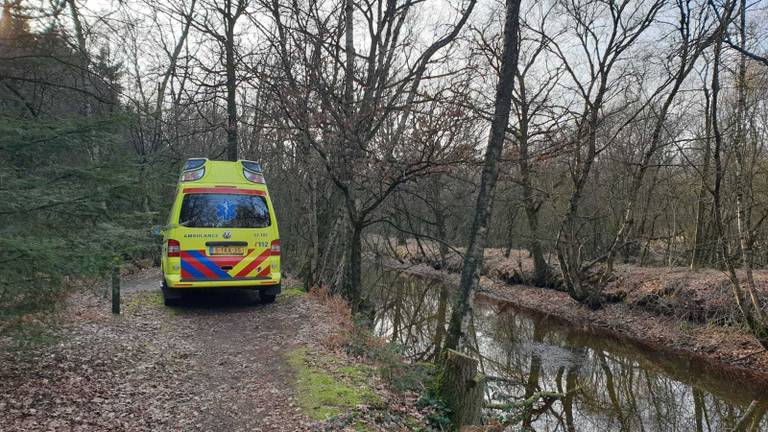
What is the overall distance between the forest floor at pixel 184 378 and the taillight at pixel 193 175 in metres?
2.66

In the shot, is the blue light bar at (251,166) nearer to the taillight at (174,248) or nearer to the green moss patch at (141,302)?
the taillight at (174,248)

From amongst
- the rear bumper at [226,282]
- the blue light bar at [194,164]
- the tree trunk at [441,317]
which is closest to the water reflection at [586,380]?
the tree trunk at [441,317]

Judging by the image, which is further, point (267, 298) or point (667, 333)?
point (667, 333)

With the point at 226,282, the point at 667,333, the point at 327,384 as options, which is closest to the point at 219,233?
the point at 226,282

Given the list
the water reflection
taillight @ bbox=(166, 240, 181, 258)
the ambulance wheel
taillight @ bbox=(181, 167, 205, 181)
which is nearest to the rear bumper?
the ambulance wheel

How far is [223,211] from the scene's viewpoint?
9.02 m

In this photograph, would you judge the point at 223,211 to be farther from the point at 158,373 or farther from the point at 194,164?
the point at 158,373

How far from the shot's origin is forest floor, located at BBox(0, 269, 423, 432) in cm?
482

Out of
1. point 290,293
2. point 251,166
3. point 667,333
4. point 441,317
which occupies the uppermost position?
point 251,166

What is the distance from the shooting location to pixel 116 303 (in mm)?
8820

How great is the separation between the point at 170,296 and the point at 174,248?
1148mm

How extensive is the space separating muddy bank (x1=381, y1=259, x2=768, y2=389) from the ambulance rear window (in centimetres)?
554

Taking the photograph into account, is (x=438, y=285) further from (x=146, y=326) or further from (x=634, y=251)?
(x=146, y=326)

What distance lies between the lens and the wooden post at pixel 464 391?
5.61 meters
